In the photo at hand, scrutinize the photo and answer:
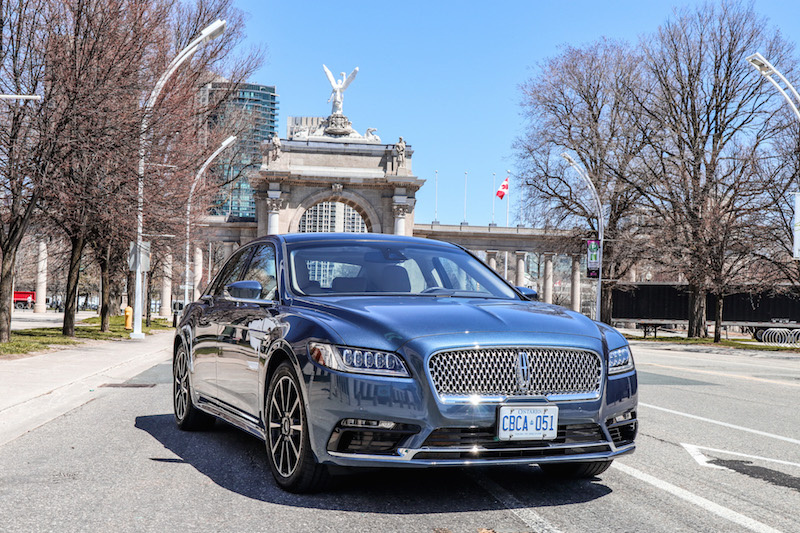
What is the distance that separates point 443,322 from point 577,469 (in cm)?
151

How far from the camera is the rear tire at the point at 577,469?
5.48 metres

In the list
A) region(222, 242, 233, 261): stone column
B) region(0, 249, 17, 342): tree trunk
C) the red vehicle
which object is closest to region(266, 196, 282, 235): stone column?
region(222, 242, 233, 261): stone column

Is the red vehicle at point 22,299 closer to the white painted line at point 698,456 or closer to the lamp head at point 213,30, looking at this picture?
the lamp head at point 213,30

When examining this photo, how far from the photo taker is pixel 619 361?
520 cm

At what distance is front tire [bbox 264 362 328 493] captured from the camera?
4.86 metres

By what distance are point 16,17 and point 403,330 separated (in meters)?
16.9

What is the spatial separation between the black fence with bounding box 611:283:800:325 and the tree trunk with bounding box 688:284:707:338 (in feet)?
26.3

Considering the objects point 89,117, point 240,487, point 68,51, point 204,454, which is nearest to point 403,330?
point 240,487

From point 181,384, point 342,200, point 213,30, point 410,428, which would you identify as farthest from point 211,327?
point 342,200

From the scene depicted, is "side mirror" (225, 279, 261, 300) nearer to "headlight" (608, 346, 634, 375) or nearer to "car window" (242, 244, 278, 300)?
"car window" (242, 244, 278, 300)

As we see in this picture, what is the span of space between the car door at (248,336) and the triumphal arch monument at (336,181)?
195 ft

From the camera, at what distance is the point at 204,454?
6570 mm

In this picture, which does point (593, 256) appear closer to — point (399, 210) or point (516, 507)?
point (399, 210)

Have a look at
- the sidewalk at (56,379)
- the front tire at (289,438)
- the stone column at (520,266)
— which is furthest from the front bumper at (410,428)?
the stone column at (520,266)
